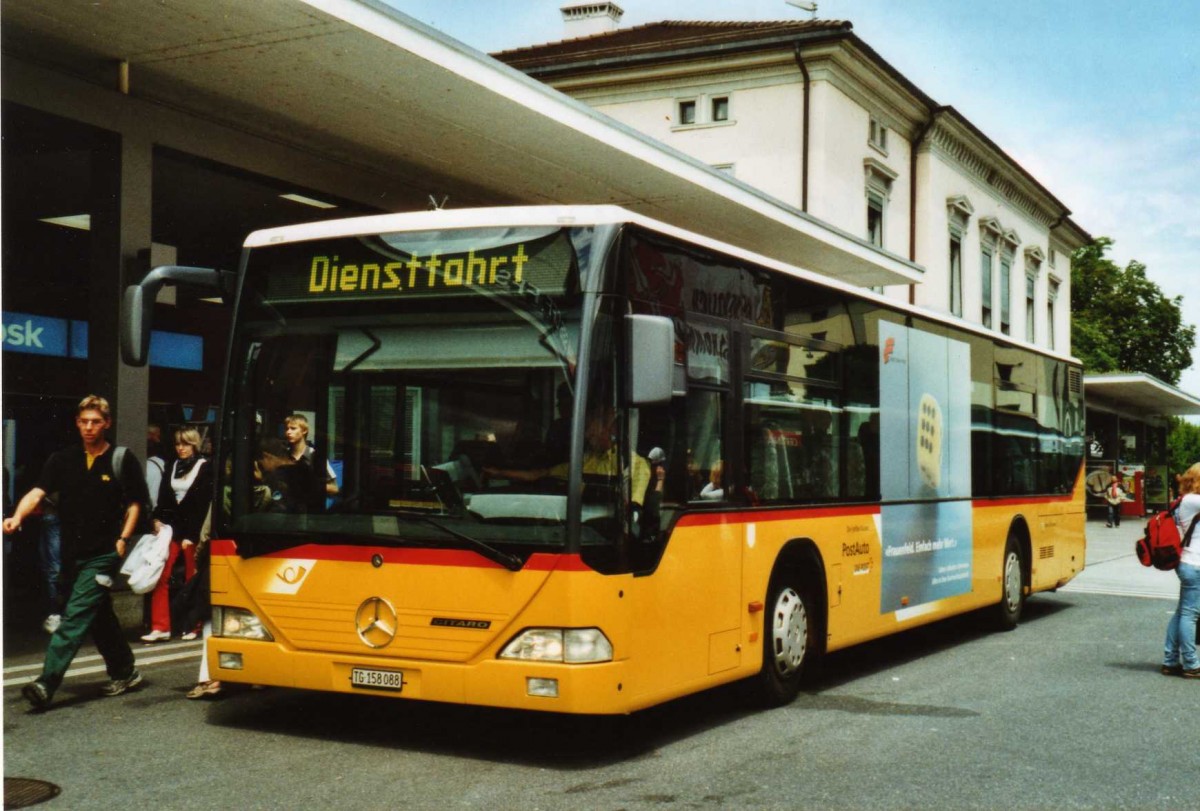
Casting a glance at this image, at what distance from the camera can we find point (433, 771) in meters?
6.93

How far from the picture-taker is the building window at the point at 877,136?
32.6m

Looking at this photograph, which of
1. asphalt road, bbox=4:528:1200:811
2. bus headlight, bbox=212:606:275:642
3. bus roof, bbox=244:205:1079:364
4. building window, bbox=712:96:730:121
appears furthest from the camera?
building window, bbox=712:96:730:121

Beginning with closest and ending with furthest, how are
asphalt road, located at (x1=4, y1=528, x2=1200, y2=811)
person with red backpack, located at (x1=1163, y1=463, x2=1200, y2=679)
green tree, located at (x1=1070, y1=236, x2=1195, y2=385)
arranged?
asphalt road, located at (x1=4, y1=528, x2=1200, y2=811)
person with red backpack, located at (x1=1163, y1=463, x2=1200, y2=679)
green tree, located at (x1=1070, y1=236, x2=1195, y2=385)

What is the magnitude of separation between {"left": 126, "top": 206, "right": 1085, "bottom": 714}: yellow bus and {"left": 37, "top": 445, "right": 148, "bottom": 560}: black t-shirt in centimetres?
119

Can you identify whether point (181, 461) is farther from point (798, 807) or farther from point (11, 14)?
point (798, 807)

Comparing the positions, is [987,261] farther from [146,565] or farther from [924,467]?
[146,565]

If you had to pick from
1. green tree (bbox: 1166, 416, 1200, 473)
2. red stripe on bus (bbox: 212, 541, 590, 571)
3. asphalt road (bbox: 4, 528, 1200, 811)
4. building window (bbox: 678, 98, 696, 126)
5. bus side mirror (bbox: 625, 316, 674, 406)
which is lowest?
asphalt road (bbox: 4, 528, 1200, 811)

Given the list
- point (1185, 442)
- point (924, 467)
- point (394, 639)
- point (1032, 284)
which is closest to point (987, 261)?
point (1032, 284)

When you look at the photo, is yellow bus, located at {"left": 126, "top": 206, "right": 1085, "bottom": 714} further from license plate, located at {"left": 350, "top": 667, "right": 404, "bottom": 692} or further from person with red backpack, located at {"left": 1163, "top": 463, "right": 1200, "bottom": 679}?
person with red backpack, located at {"left": 1163, "top": 463, "right": 1200, "bottom": 679}

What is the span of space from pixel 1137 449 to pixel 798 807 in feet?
196

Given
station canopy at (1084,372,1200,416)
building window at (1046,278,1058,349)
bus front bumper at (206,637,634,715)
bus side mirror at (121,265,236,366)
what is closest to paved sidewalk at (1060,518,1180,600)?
bus front bumper at (206,637,634,715)

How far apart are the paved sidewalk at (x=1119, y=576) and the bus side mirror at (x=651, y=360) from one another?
12677mm

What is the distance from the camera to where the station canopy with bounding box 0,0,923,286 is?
10.9 metres

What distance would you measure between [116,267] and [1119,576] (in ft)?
52.6
